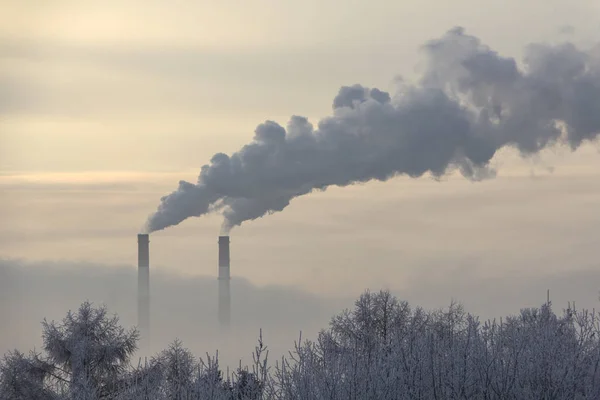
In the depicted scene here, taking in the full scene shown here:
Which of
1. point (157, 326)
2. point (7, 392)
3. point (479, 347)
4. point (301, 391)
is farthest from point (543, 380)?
point (157, 326)

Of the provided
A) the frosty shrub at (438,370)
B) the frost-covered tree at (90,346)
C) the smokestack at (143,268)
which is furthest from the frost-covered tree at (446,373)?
the smokestack at (143,268)

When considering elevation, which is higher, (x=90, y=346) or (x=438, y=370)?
(x=438, y=370)

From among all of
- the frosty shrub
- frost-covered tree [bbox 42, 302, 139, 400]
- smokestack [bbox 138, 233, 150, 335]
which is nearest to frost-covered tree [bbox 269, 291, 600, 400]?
the frosty shrub

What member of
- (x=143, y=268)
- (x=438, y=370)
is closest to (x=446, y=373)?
(x=438, y=370)

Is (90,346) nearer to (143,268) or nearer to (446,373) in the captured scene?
(446,373)

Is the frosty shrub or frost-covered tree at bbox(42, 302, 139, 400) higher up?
the frosty shrub

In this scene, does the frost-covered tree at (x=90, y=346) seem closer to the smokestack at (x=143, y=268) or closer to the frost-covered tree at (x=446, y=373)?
the frost-covered tree at (x=446, y=373)

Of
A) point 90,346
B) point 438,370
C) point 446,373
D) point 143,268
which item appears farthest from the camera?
point 143,268

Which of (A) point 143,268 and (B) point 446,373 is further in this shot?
(A) point 143,268

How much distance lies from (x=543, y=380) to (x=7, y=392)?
1889 centimetres

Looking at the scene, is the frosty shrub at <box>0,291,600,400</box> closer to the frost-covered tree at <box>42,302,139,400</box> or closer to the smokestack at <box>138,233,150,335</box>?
the frost-covered tree at <box>42,302,139,400</box>

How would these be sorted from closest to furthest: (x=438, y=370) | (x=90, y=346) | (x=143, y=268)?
(x=438, y=370) < (x=90, y=346) < (x=143, y=268)

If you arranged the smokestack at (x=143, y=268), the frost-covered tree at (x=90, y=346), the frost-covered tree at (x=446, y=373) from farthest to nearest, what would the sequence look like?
the smokestack at (x=143, y=268)
the frost-covered tree at (x=90, y=346)
the frost-covered tree at (x=446, y=373)

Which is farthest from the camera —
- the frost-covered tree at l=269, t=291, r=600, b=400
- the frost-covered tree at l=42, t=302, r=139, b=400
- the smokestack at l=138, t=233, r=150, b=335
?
the smokestack at l=138, t=233, r=150, b=335
